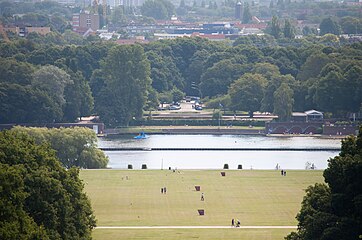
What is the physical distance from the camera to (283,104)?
394ft

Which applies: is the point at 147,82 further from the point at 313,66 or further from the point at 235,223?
the point at 235,223

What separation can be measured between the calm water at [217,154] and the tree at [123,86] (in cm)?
536

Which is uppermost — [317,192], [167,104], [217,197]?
[317,192]

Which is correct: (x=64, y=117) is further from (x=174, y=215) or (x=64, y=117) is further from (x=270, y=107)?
(x=174, y=215)

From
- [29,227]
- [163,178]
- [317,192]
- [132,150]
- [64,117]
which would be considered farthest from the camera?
[64,117]

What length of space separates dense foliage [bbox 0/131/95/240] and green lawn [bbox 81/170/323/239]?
4.66m

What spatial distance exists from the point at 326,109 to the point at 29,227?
3030 inches

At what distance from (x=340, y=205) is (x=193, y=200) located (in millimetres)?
21658

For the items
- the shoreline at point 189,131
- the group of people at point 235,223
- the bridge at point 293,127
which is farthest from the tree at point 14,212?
the bridge at point 293,127

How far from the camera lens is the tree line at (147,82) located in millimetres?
119500

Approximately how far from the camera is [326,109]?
4788 inches

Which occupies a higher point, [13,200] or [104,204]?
[13,200]

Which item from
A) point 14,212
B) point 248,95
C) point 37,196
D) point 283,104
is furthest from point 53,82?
point 14,212

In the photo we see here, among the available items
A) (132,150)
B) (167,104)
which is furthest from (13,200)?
(167,104)
